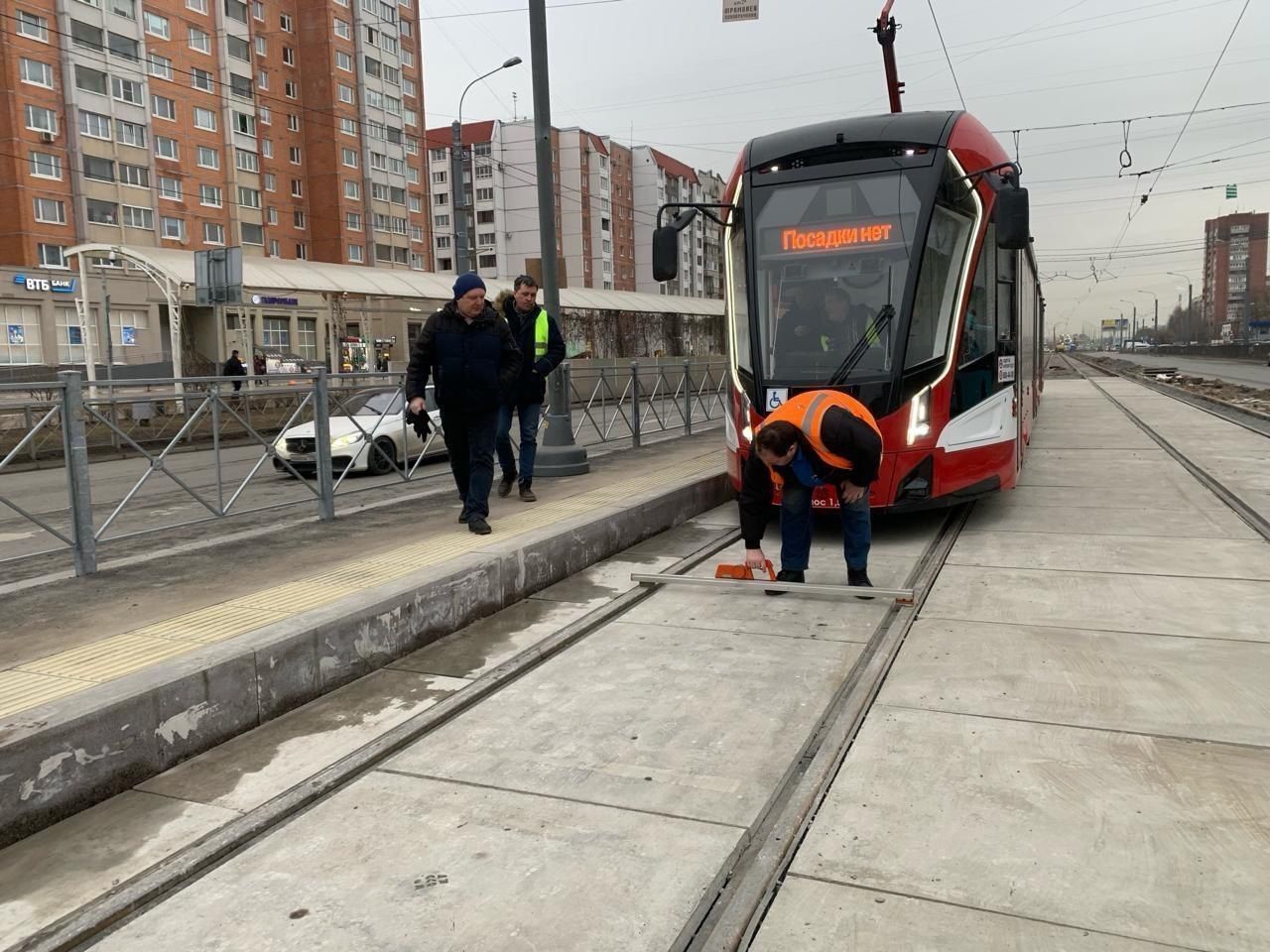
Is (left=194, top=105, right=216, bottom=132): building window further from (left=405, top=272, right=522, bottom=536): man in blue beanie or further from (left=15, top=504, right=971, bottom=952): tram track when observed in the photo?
(left=15, top=504, right=971, bottom=952): tram track

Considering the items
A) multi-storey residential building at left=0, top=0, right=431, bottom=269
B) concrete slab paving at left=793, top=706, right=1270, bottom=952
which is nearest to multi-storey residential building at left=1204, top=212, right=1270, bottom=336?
multi-storey residential building at left=0, top=0, right=431, bottom=269

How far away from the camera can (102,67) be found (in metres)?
50.5

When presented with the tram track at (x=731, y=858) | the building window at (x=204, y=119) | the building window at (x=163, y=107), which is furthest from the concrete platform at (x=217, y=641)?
the building window at (x=204, y=119)

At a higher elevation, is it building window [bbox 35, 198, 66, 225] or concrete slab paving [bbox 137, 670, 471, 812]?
building window [bbox 35, 198, 66, 225]

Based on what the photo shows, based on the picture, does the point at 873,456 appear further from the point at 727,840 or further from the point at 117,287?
the point at 117,287

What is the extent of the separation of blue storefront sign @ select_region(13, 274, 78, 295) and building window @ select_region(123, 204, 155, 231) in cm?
986

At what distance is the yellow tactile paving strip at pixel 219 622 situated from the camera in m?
3.69

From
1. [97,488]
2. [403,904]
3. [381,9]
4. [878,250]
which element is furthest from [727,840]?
[381,9]

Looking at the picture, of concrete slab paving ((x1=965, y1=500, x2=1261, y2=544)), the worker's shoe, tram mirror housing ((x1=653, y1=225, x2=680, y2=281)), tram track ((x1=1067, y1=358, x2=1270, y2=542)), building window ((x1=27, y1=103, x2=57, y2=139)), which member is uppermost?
building window ((x1=27, y1=103, x2=57, y2=139))

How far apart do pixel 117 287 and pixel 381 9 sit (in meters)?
37.4

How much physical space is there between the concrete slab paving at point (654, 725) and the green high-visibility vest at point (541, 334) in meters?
4.05

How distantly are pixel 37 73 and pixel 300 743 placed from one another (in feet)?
186

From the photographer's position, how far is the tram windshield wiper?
24.0 ft

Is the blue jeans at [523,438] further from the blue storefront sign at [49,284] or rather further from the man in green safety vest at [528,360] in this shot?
the blue storefront sign at [49,284]
